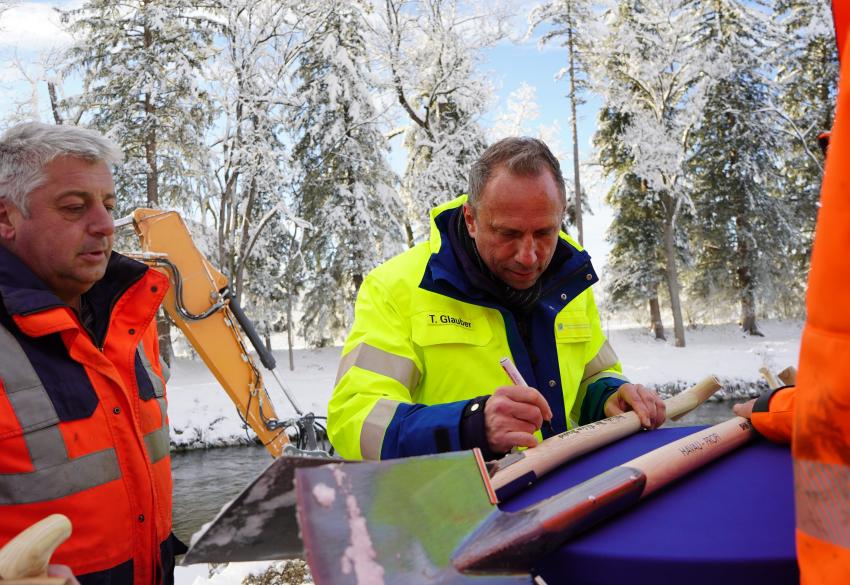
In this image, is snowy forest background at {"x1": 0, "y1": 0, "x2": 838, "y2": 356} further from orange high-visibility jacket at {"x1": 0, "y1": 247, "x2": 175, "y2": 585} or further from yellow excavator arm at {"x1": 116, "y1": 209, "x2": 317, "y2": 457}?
orange high-visibility jacket at {"x1": 0, "y1": 247, "x2": 175, "y2": 585}

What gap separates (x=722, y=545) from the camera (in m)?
0.90

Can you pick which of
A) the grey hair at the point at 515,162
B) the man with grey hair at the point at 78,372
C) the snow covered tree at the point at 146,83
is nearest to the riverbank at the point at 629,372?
the snow covered tree at the point at 146,83

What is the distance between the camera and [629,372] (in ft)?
60.7

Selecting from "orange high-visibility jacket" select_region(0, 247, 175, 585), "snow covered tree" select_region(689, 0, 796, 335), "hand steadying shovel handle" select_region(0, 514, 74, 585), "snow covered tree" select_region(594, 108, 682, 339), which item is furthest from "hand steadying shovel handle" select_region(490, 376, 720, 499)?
"snow covered tree" select_region(689, 0, 796, 335)

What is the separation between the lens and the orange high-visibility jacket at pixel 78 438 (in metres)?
1.77

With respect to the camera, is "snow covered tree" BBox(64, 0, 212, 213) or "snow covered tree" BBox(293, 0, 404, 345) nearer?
"snow covered tree" BBox(64, 0, 212, 213)

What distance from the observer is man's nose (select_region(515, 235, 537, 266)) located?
6.13 feet

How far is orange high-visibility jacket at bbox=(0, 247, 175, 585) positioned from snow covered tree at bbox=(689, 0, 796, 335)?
2400 centimetres

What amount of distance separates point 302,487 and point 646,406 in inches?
47.1

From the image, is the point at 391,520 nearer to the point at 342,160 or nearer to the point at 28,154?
the point at 28,154

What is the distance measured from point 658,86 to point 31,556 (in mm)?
23936

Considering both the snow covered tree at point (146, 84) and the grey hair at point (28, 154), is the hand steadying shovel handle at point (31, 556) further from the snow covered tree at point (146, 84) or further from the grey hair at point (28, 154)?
the snow covered tree at point (146, 84)

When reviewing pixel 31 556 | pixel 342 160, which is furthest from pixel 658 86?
pixel 31 556

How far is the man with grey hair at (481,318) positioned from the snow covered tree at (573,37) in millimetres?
20142
